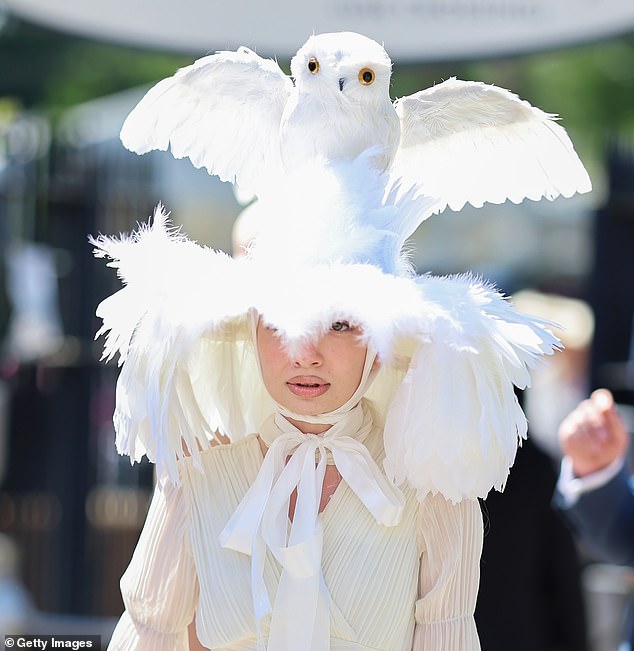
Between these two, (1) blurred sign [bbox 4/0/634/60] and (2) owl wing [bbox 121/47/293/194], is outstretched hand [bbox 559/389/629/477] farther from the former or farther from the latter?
(1) blurred sign [bbox 4/0/634/60]

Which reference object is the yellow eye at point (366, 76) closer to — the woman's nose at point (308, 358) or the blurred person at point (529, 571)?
the woman's nose at point (308, 358)

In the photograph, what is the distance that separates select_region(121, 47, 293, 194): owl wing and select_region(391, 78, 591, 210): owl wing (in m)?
0.27

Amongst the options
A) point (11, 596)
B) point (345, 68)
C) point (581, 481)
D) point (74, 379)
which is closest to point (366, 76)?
point (345, 68)

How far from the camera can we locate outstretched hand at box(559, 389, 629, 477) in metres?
2.92

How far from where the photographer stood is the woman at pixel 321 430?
6.49 ft

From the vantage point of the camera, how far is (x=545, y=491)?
3549mm

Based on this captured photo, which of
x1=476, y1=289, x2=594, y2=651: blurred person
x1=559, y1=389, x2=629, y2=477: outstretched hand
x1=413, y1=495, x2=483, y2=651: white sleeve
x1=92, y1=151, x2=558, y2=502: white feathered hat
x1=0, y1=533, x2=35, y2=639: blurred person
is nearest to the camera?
x1=92, y1=151, x2=558, y2=502: white feathered hat

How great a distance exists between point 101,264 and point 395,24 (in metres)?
2.52

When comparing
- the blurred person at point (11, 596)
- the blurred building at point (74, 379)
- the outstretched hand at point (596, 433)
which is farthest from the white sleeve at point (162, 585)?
the blurred building at point (74, 379)

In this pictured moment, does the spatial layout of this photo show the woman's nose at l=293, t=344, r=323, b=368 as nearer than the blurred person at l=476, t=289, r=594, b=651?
Yes

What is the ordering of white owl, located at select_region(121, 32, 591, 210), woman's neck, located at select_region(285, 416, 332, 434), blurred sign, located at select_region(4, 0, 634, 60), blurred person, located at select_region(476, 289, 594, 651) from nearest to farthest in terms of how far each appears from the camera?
woman's neck, located at select_region(285, 416, 332, 434) < white owl, located at select_region(121, 32, 591, 210) < blurred person, located at select_region(476, 289, 594, 651) < blurred sign, located at select_region(4, 0, 634, 60)

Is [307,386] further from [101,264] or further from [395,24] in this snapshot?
[101,264]

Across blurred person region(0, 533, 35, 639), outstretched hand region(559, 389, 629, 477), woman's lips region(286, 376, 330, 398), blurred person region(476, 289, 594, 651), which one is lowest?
blurred person region(0, 533, 35, 639)

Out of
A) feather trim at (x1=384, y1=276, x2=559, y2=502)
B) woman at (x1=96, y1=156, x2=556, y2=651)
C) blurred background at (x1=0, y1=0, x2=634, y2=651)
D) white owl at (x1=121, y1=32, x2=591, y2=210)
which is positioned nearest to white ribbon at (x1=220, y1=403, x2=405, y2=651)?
woman at (x1=96, y1=156, x2=556, y2=651)
